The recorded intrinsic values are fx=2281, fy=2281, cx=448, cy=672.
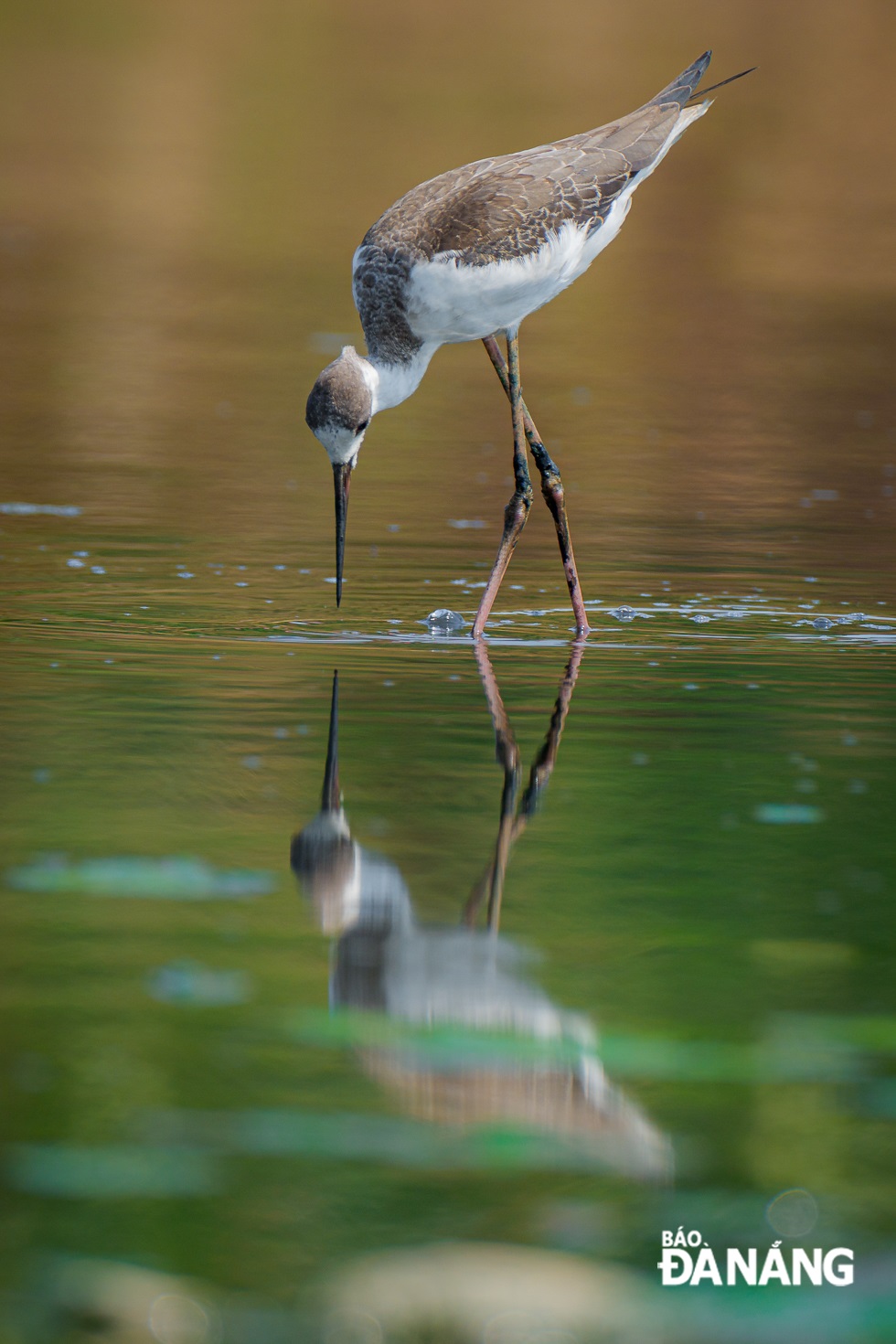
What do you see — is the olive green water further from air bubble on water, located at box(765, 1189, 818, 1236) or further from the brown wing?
→ the brown wing

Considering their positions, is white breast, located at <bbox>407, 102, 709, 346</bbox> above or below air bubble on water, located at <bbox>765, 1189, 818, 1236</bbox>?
above

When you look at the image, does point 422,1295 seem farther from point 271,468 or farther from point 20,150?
point 20,150

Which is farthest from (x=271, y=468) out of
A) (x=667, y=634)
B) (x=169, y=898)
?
(x=169, y=898)

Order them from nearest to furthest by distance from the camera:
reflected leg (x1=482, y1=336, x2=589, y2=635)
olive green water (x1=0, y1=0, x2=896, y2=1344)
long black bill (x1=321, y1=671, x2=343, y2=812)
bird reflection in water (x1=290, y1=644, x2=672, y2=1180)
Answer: olive green water (x1=0, y1=0, x2=896, y2=1344) → bird reflection in water (x1=290, y1=644, x2=672, y2=1180) → long black bill (x1=321, y1=671, x2=343, y2=812) → reflected leg (x1=482, y1=336, x2=589, y2=635)

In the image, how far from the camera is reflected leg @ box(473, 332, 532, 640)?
7.97 metres

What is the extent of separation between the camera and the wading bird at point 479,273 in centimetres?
764

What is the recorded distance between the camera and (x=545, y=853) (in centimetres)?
511

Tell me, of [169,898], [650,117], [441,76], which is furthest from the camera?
[441,76]

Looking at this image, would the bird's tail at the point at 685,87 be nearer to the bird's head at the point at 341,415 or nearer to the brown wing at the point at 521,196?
the brown wing at the point at 521,196

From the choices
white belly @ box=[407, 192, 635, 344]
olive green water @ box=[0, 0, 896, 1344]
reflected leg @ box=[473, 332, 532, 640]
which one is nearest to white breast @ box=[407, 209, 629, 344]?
white belly @ box=[407, 192, 635, 344]

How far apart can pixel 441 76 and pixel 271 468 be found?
22.8 metres

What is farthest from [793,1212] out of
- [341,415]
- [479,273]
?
[479,273]

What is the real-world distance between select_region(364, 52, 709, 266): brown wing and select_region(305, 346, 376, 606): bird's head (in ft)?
1.58

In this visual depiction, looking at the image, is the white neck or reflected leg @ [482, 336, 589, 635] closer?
the white neck
